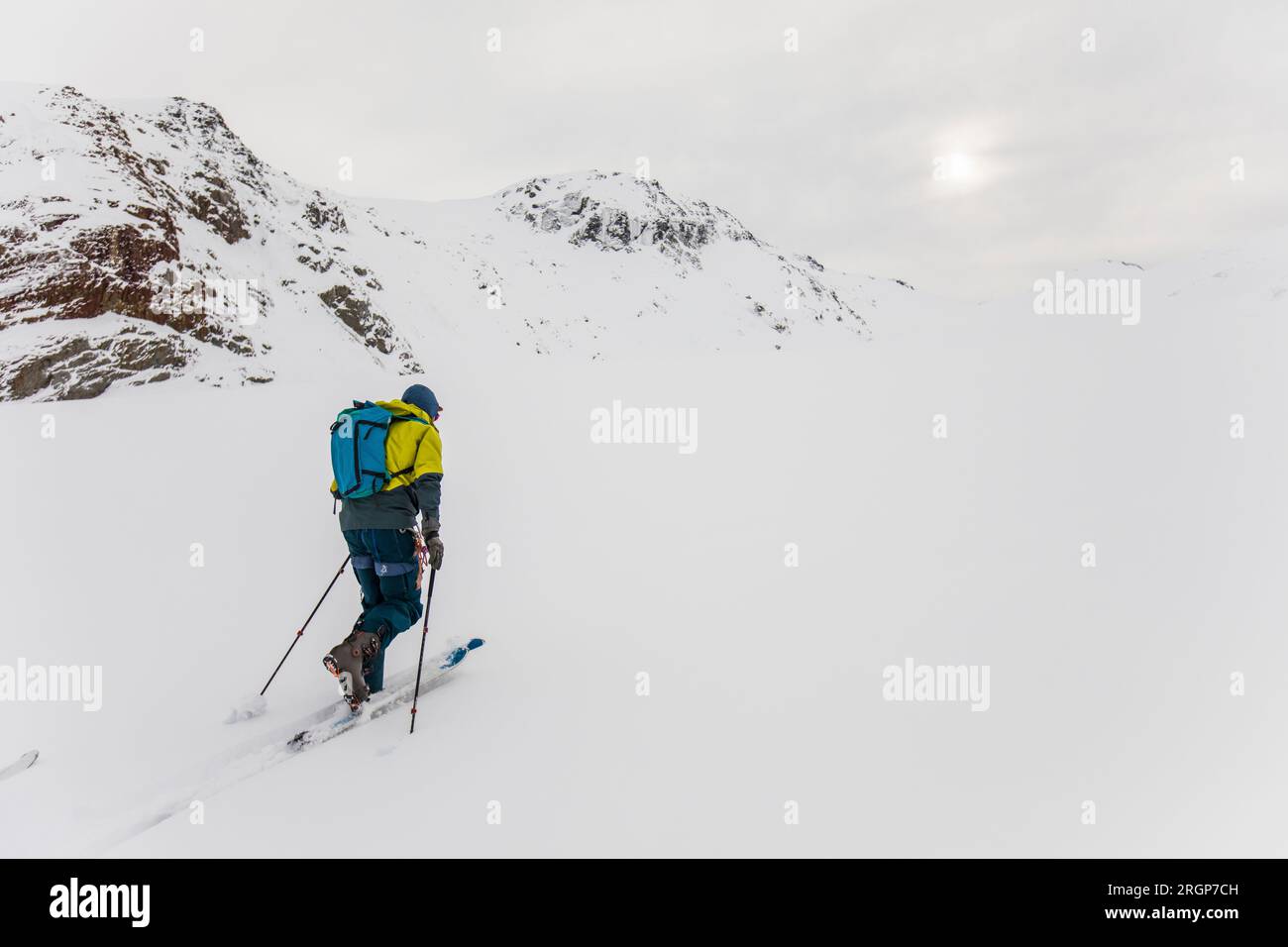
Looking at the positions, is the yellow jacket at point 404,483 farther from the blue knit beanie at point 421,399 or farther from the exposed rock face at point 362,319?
the exposed rock face at point 362,319

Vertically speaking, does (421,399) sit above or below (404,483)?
above

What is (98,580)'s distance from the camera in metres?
7.31

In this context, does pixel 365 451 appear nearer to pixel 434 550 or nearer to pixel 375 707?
pixel 434 550

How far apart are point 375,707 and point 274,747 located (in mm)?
700

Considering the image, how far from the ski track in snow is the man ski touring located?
18 centimetres

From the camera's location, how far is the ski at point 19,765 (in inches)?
164

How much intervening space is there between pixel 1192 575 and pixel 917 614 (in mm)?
2610

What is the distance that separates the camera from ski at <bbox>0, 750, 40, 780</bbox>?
4176 mm

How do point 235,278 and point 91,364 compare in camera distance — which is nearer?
point 91,364
